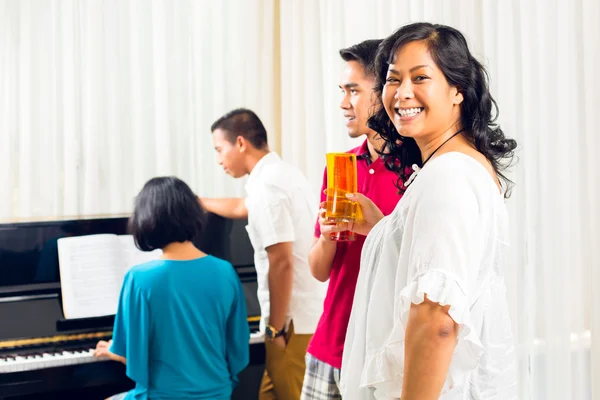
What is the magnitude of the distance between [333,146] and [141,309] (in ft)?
4.95

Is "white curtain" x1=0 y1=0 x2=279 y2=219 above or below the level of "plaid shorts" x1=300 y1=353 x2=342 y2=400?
above

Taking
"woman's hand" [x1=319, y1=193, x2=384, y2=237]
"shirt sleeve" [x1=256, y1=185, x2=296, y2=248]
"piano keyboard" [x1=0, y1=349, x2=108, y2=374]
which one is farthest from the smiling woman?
"piano keyboard" [x1=0, y1=349, x2=108, y2=374]

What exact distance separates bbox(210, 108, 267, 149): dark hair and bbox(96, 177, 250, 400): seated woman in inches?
26.6

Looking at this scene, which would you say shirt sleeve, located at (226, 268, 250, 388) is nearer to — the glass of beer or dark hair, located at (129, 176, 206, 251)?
dark hair, located at (129, 176, 206, 251)

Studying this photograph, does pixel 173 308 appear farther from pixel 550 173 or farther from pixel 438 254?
pixel 438 254

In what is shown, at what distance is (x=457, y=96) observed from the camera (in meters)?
1.41

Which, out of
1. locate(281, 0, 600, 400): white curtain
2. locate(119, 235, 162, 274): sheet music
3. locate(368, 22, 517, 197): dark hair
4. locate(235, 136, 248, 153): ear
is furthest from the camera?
locate(235, 136, 248, 153): ear

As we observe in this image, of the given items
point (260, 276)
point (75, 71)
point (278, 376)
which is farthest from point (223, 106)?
point (278, 376)

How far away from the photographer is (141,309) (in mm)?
2436

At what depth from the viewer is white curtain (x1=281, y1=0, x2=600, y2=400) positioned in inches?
78.9

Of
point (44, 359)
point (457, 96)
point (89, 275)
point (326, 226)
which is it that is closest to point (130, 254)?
point (89, 275)

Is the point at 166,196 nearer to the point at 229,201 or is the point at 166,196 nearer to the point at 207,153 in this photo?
the point at 229,201

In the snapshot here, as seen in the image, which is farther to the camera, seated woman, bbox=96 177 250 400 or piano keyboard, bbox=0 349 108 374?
piano keyboard, bbox=0 349 108 374

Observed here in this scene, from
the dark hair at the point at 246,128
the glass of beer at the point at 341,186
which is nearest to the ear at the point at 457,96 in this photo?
the glass of beer at the point at 341,186
